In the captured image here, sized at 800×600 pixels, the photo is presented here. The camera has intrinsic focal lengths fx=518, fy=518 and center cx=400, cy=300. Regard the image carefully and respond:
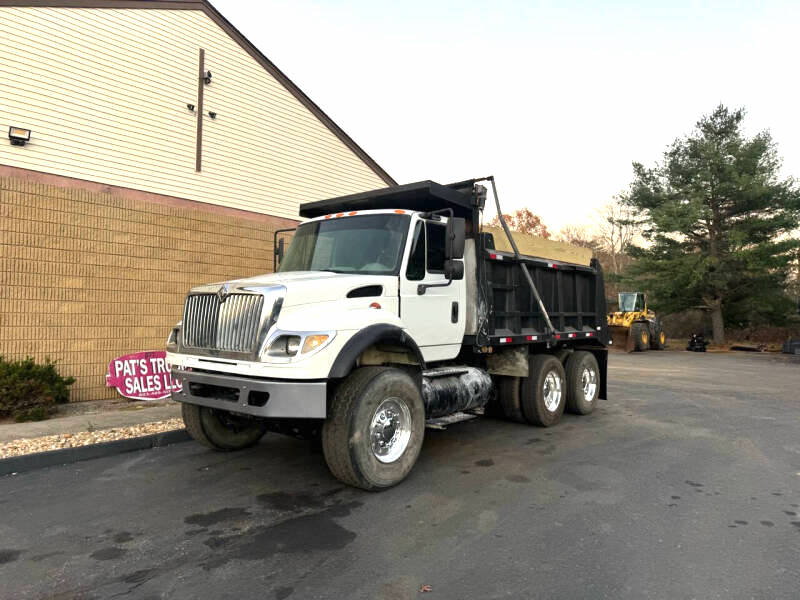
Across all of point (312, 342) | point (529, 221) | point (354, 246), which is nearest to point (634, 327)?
point (354, 246)

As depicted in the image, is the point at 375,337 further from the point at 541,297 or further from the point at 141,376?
the point at 141,376

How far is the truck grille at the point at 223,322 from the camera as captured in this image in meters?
4.44

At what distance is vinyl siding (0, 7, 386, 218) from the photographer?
8195 millimetres

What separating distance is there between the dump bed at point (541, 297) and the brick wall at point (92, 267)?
621 cm

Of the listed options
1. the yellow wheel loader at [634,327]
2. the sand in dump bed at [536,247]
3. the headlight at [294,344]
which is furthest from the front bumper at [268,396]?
the yellow wheel loader at [634,327]

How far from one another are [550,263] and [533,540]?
485 cm

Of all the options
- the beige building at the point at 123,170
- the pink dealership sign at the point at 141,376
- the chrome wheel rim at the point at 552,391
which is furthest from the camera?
the pink dealership sign at the point at 141,376

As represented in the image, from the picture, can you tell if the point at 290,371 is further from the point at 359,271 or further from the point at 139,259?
the point at 139,259

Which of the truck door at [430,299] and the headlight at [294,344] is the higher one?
the truck door at [430,299]

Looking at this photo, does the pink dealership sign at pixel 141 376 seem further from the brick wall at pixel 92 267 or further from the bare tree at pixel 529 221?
the bare tree at pixel 529 221

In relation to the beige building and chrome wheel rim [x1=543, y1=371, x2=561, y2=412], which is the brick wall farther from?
chrome wheel rim [x1=543, y1=371, x2=561, y2=412]

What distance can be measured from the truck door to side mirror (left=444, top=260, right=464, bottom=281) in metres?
0.23

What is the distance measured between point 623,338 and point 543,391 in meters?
17.1

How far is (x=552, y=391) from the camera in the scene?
7746 mm
